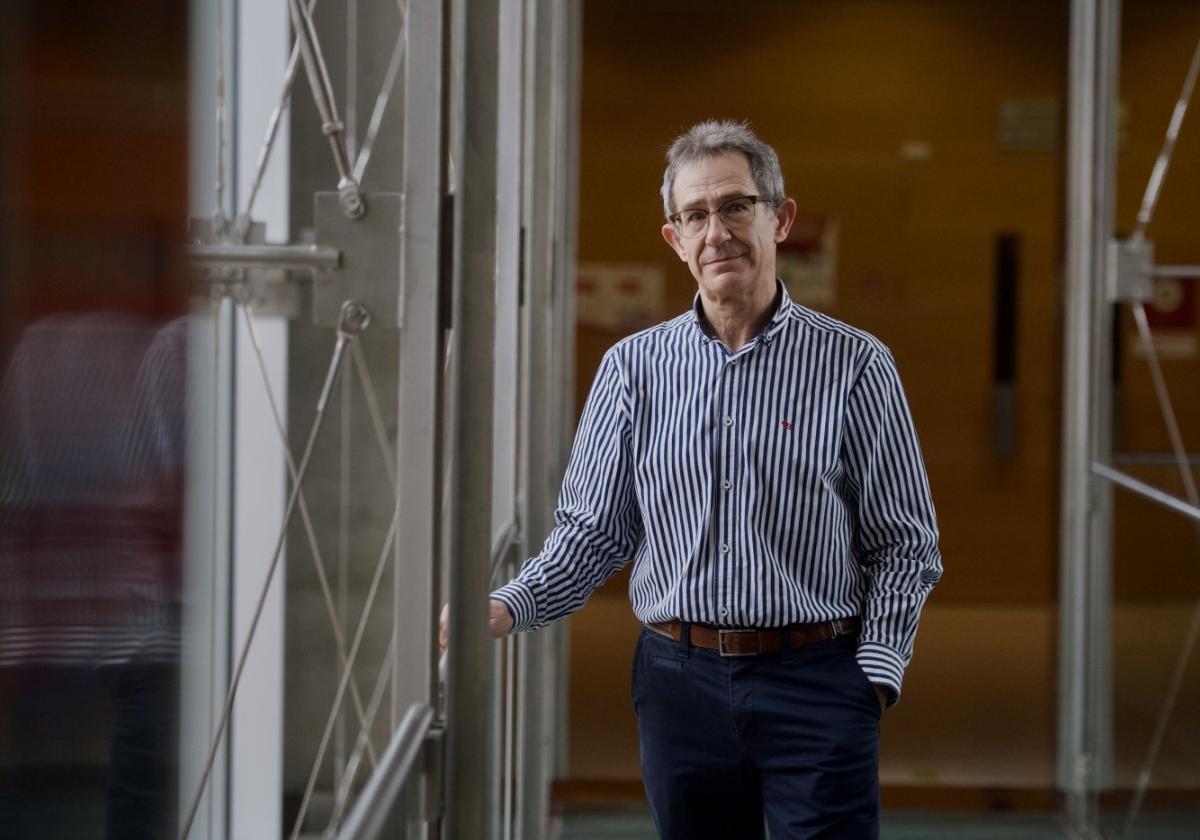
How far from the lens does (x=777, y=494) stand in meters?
1.68

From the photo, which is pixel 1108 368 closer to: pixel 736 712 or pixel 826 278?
pixel 826 278

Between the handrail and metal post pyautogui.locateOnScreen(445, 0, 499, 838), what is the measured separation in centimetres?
10

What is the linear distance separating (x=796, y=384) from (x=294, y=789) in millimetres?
1893

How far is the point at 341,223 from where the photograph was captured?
1445 millimetres

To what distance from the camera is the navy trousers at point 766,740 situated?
5.39 ft

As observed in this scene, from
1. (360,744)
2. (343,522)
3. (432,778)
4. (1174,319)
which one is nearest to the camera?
(432,778)

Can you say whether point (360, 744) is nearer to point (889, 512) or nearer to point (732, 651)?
point (732, 651)

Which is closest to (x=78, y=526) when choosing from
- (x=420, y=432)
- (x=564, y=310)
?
(x=420, y=432)

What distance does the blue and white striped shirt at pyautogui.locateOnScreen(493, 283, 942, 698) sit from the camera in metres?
1.66

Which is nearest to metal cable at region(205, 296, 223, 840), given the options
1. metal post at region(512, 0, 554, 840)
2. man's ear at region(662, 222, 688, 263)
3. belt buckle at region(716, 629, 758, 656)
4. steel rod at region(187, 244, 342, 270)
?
metal post at region(512, 0, 554, 840)

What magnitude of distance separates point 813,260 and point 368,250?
332 centimetres

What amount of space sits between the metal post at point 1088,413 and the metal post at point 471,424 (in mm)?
2195

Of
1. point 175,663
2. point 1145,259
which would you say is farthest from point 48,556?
point 1145,259

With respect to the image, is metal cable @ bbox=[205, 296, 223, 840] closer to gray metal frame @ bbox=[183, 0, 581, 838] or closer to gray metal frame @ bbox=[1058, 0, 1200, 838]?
gray metal frame @ bbox=[183, 0, 581, 838]
